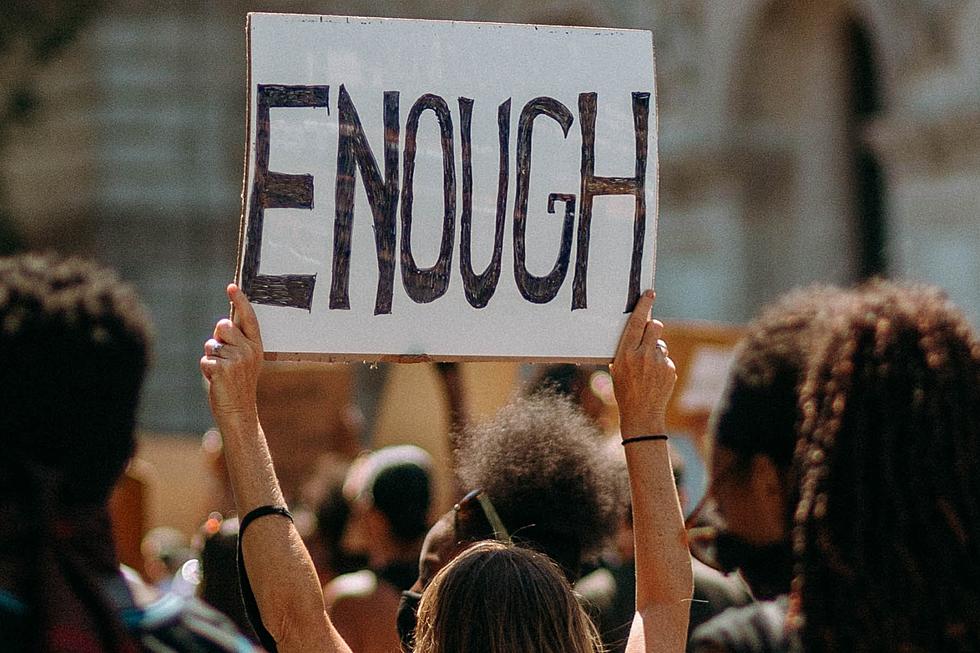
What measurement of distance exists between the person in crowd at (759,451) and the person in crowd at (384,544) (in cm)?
157

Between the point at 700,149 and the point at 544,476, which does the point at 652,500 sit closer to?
the point at 544,476

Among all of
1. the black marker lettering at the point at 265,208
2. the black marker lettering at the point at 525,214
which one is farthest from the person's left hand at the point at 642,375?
the black marker lettering at the point at 265,208

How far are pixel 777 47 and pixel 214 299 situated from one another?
7570mm

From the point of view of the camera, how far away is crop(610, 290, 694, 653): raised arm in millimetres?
2502

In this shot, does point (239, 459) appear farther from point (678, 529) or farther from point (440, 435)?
point (440, 435)

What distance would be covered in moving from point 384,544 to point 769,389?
2.14m

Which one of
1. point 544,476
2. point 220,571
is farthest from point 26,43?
point 544,476

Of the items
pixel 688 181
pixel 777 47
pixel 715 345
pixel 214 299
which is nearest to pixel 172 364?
pixel 214 299

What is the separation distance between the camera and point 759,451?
2.90 meters

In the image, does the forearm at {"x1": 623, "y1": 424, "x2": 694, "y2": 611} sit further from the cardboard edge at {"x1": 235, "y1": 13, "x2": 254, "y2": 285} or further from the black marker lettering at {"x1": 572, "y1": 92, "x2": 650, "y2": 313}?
the cardboard edge at {"x1": 235, "y1": 13, "x2": 254, "y2": 285}

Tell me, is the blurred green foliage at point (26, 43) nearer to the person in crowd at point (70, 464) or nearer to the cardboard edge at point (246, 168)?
the cardboard edge at point (246, 168)

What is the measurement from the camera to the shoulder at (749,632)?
230cm

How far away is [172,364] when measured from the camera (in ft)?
58.5

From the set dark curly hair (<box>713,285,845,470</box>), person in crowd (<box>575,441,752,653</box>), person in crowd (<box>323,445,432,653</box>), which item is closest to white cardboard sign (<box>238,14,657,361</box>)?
dark curly hair (<box>713,285,845,470</box>)
